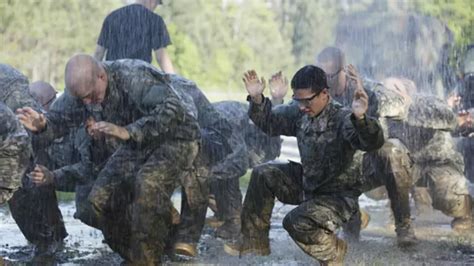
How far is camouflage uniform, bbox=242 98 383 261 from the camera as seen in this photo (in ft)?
24.1

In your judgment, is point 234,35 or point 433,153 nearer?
point 433,153

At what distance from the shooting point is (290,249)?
9.28m

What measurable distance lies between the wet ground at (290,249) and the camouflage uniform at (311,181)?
33.5 inches

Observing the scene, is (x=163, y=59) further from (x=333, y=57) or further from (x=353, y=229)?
(x=353, y=229)

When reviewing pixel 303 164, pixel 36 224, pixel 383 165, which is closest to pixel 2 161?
pixel 36 224

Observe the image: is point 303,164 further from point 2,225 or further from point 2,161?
point 2,225

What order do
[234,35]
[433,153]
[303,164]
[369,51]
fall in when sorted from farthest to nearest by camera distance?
1. [234,35]
2. [369,51]
3. [433,153]
4. [303,164]

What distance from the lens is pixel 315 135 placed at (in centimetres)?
742

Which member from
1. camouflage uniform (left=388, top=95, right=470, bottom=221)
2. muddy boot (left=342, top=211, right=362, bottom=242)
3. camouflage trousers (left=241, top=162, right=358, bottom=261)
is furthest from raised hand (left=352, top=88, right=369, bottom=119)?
camouflage uniform (left=388, top=95, right=470, bottom=221)

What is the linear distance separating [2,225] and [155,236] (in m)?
3.44

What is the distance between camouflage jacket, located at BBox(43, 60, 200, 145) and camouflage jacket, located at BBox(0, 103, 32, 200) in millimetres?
504

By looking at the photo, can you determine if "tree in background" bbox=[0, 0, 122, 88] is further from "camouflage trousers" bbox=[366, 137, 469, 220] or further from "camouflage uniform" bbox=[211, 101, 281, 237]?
"camouflage trousers" bbox=[366, 137, 469, 220]

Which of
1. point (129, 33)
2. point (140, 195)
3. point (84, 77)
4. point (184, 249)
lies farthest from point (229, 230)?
point (84, 77)

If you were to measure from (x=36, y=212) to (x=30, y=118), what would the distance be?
1.38m
